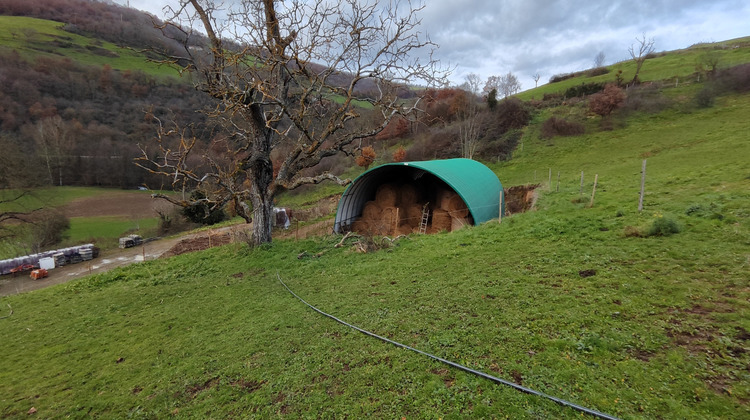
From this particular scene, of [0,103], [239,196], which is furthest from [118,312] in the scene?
[0,103]

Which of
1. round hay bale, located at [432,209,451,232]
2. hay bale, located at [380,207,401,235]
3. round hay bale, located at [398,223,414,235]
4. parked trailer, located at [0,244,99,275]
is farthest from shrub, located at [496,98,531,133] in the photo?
parked trailer, located at [0,244,99,275]

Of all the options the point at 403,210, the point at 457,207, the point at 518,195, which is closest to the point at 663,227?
the point at 457,207

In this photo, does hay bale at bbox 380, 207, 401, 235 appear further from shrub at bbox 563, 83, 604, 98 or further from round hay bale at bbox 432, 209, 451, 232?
shrub at bbox 563, 83, 604, 98

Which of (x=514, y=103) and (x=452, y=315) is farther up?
(x=514, y=103)

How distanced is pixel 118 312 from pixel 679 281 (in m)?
13.0

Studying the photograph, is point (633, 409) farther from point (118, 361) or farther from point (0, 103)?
point (0, 103)

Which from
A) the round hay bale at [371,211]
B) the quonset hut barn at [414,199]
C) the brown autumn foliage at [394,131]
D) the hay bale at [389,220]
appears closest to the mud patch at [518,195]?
the quonset hut barn at [414,199]

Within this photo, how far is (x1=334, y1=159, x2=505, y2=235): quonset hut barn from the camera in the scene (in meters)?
15.9

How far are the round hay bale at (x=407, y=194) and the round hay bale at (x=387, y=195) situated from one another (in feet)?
1.41

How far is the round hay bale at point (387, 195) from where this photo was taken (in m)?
17.6

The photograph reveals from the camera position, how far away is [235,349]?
595 cm

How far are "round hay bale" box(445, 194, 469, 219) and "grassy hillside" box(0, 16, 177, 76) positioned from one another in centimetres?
8507

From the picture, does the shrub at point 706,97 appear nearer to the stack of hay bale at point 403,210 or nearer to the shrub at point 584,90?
the shrub at point 584,90

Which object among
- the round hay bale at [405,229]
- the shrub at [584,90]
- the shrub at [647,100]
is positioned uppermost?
the shrub at [584,90]
